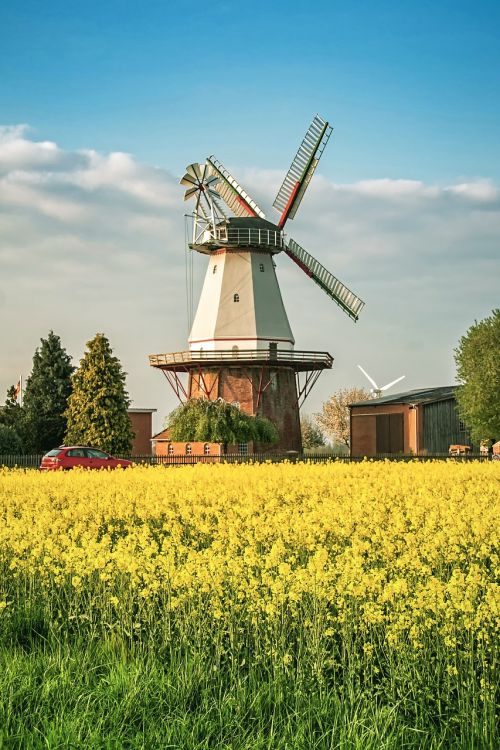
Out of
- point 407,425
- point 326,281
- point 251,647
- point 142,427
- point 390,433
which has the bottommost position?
point 251,647

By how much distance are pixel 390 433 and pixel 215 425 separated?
53.6 ft

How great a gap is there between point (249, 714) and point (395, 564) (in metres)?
3.68

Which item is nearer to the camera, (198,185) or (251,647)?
→ (251,647)

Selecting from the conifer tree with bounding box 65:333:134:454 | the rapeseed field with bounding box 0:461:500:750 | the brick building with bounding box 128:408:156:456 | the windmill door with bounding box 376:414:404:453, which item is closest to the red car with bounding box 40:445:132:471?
the conifer tree with bounding box 65:333:134:454

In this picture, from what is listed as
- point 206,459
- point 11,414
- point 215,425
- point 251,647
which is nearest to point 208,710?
point 251,647

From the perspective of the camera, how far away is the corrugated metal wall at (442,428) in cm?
6319

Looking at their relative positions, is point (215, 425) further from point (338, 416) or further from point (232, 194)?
point (338, 416)

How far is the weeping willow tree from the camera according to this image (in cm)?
5228

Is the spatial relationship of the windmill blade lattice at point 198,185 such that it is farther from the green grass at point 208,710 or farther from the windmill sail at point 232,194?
the green grass at point 208,710

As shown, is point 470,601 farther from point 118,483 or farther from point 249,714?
point 118,483

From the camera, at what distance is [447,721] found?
8.19 metres

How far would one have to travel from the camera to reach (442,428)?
64.5 meters

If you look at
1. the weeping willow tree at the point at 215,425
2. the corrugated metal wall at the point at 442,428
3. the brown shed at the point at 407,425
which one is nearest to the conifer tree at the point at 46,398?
the weeping willow tree at the point at 215,425

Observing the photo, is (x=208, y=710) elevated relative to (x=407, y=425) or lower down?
lower down
